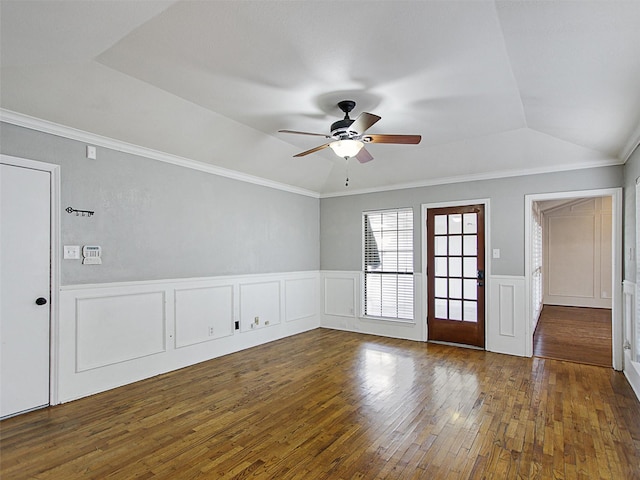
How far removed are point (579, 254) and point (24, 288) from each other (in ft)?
33.6

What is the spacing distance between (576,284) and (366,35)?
8886 millimetres

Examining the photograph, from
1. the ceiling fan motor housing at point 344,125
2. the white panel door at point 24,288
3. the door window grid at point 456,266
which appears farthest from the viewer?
the door window grid at point 456,266

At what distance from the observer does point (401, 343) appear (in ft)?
17.9

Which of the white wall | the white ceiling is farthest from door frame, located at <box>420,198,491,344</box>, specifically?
the white wall

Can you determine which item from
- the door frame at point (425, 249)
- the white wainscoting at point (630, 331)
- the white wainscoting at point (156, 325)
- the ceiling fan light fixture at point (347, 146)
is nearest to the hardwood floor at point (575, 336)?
the white wainscoting at point (630, 331)

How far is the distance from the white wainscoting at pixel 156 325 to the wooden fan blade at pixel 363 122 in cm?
278

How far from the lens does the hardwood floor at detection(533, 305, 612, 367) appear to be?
477 cm

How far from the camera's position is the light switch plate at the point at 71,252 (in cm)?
337

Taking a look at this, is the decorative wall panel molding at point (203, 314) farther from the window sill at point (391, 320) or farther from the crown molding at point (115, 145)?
the window sill at point (391, 320)

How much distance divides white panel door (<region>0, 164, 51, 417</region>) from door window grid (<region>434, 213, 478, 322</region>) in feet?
15.9

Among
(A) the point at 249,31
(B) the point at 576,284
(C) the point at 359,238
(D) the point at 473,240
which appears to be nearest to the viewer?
(A) the point at 249,31

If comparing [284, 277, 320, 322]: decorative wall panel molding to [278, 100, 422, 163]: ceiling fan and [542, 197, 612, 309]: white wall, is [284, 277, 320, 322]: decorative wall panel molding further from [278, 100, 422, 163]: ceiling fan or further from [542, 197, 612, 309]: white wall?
[542, 197, 612, 309]: white wall

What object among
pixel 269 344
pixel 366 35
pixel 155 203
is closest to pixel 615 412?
pixel 366 35

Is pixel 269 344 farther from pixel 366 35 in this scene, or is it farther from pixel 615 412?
pixel 366 35
